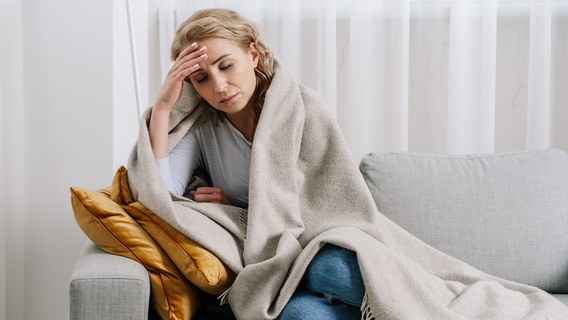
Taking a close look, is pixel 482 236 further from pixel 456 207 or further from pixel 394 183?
pixel 394 183

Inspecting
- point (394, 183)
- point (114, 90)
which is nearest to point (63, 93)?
point (114, 90)

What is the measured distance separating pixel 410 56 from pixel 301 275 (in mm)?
1321

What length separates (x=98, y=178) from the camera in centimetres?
278

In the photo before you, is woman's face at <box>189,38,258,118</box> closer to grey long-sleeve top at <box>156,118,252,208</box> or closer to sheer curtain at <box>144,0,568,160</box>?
grey long-sleeve top at <box>156,118,252,208</box>

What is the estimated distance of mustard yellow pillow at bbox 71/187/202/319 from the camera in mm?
1982

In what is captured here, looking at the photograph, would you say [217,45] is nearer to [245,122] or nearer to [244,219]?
[245,122]

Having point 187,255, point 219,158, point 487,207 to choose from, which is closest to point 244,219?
point 219,158

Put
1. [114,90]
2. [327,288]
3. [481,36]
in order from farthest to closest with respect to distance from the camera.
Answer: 1. [481,36]
2. [114,90]
3. [327,288]

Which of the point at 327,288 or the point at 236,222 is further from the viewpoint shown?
the point at 236,222

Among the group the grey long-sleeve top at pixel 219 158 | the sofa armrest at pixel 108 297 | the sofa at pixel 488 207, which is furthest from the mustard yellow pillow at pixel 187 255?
the sofa at pixel 488 207

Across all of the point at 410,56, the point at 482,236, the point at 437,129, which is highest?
the point at 410,56

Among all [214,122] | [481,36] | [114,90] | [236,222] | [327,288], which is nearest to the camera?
[327,288]

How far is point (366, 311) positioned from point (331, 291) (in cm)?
10

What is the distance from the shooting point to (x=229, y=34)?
91.0 inches
